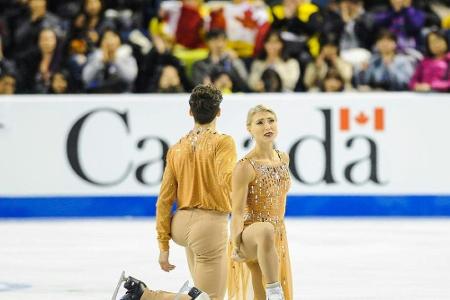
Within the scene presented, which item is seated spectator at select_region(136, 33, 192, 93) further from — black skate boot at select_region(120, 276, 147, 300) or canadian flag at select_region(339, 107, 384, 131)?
black skate boot at select_region(120, 276, 147, 300)

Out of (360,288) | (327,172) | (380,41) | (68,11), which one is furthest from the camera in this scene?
(68,11)

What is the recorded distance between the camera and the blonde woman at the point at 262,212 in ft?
20.2

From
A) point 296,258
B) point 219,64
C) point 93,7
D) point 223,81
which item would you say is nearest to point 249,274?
point 296,258

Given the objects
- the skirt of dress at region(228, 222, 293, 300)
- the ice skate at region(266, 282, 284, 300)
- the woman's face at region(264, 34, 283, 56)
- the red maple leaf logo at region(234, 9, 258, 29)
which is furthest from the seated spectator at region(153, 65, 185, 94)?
the ice skate at region(266, 282, 284, 300)

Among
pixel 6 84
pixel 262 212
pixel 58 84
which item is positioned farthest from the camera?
pixel 58 84

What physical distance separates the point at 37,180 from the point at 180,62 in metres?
2.29

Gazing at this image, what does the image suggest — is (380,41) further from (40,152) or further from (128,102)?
(40,152)

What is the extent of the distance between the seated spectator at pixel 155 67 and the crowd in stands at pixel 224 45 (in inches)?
0.5

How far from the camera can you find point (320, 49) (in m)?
14.5

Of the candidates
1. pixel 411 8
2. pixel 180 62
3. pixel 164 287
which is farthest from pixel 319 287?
pixel 411 8

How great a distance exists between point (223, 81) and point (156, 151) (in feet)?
4.30

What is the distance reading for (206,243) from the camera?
627 cm

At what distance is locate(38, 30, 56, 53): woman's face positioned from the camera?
1438cm

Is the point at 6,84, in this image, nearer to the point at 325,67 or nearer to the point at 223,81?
the point at 223,81
